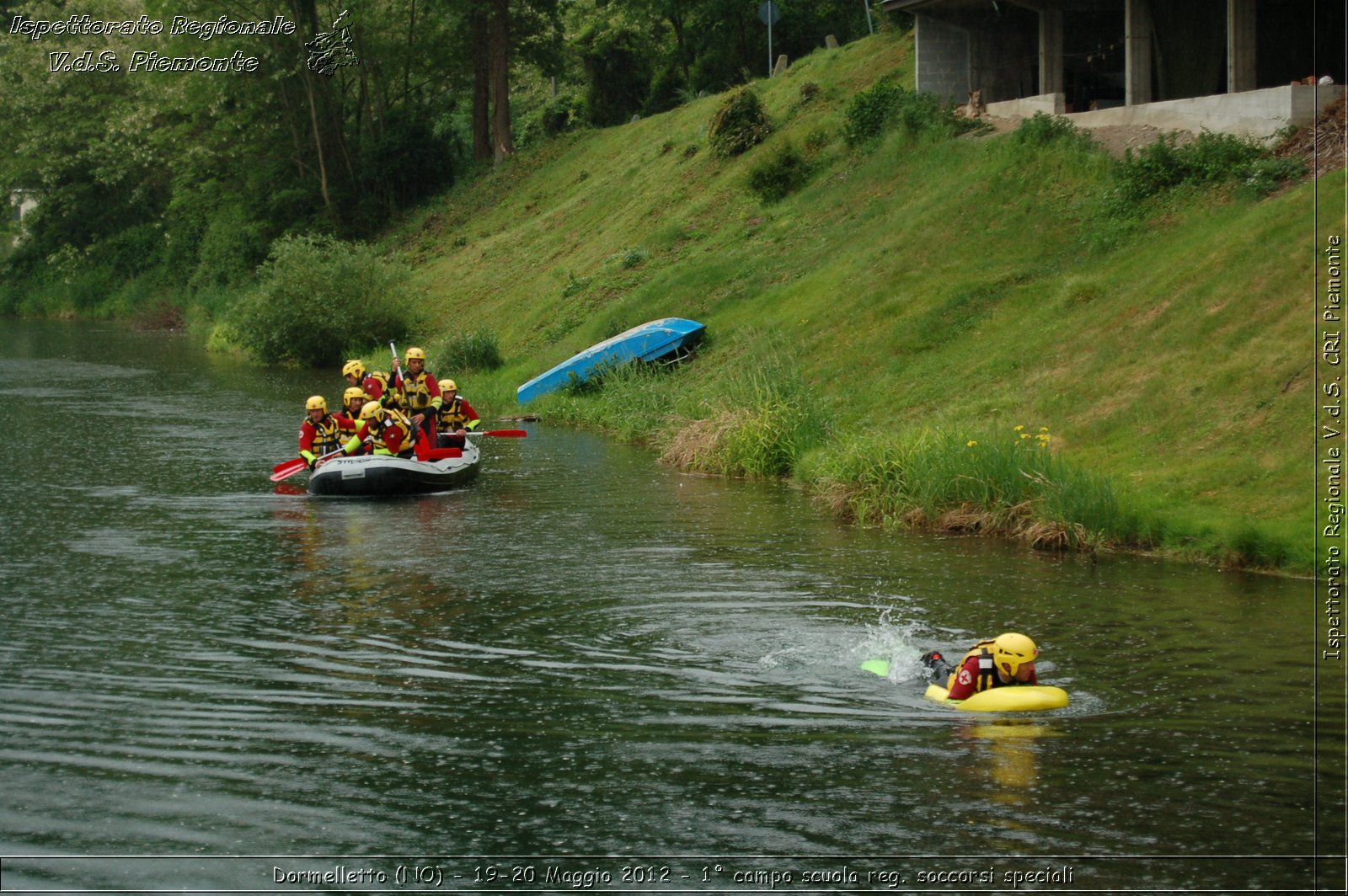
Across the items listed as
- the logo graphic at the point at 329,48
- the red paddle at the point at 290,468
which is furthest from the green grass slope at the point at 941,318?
the logo graphic at the point at 329,48

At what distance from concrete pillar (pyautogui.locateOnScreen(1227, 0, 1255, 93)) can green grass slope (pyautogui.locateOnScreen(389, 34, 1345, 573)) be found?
8.35 feet

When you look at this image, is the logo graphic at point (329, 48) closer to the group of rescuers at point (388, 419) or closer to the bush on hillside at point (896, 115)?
the bush on hillside at point (896, 115)

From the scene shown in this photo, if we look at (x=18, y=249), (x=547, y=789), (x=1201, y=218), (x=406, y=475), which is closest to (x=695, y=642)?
(x=547, y=789)

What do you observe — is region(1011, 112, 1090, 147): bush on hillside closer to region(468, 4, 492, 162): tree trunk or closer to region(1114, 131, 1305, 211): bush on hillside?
region(1114, 131, 1305, 211): bush on hillside

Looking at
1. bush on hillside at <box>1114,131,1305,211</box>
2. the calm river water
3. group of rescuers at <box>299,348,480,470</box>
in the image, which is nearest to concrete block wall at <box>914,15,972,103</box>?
bush on hillside at <box>1114,131,1305,211</box>

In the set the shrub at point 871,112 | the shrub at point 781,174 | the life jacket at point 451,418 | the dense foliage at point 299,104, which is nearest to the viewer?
the life jacket at point 451,418

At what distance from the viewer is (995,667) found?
36.0 feet

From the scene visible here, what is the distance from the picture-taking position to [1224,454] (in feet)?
54.3

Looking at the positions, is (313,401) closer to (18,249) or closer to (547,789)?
(547,789)

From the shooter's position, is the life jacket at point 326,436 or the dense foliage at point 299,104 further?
the dense foliage at point 299,104

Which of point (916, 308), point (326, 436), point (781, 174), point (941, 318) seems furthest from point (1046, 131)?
point (326, 436)

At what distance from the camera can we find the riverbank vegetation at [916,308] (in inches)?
669

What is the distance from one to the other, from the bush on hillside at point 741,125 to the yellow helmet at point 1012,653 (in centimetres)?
2988

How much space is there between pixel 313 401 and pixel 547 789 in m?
12.9
